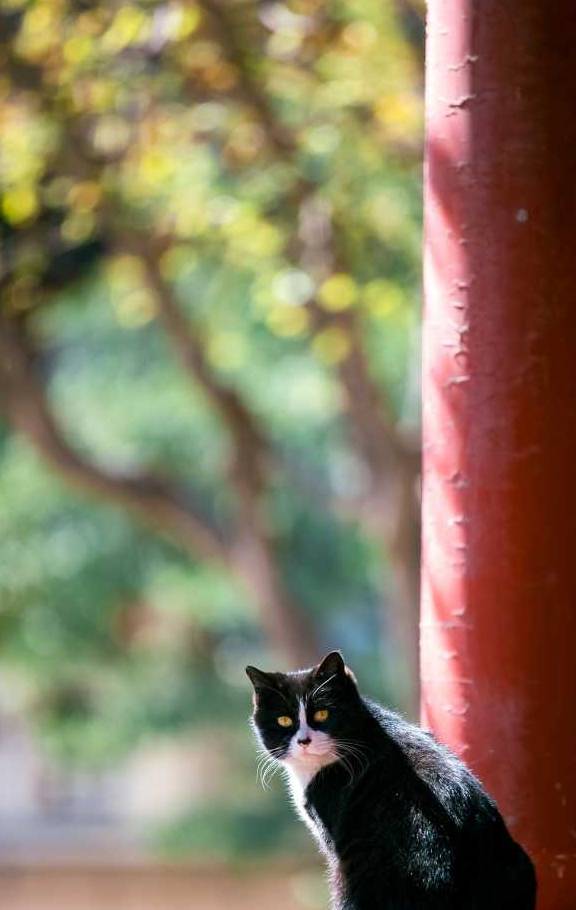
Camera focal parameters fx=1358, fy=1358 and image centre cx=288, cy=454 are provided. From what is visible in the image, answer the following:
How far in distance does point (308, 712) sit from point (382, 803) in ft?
1.05

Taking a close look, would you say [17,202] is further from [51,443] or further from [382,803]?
[382,803]

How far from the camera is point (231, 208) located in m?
6.70

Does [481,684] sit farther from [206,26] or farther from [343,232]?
[343,232]

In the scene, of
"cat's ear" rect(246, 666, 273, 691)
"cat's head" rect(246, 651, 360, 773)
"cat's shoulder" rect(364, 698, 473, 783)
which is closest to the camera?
A: "cat's shoulder" rect(364, 698, 473, 783)

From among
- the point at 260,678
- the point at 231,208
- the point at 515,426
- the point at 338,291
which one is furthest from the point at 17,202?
the point at 515,426

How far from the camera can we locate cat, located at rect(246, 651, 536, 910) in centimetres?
250

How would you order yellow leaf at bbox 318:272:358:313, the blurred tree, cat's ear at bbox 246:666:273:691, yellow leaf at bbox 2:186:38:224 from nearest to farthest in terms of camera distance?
cat's ear at bbox 246:666:273:691
the blurred tree
yellow leaf at bbox 2:186:38:224
yellow leaf at bbox 318:272:358:313

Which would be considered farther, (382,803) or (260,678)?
(260,678)

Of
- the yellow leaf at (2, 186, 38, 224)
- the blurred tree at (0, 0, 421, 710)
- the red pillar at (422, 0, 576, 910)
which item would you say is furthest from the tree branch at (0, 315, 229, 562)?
the red pillar at (422, 0, 576, 910)

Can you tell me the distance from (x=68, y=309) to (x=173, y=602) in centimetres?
262

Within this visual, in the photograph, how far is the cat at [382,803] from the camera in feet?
8.21

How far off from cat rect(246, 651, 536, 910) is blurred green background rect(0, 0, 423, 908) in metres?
3.41

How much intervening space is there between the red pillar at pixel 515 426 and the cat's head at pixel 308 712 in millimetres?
234

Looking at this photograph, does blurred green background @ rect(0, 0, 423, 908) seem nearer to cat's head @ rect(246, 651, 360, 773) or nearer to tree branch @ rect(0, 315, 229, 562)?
tree branch @ rect(0, 315, 229, 562)
